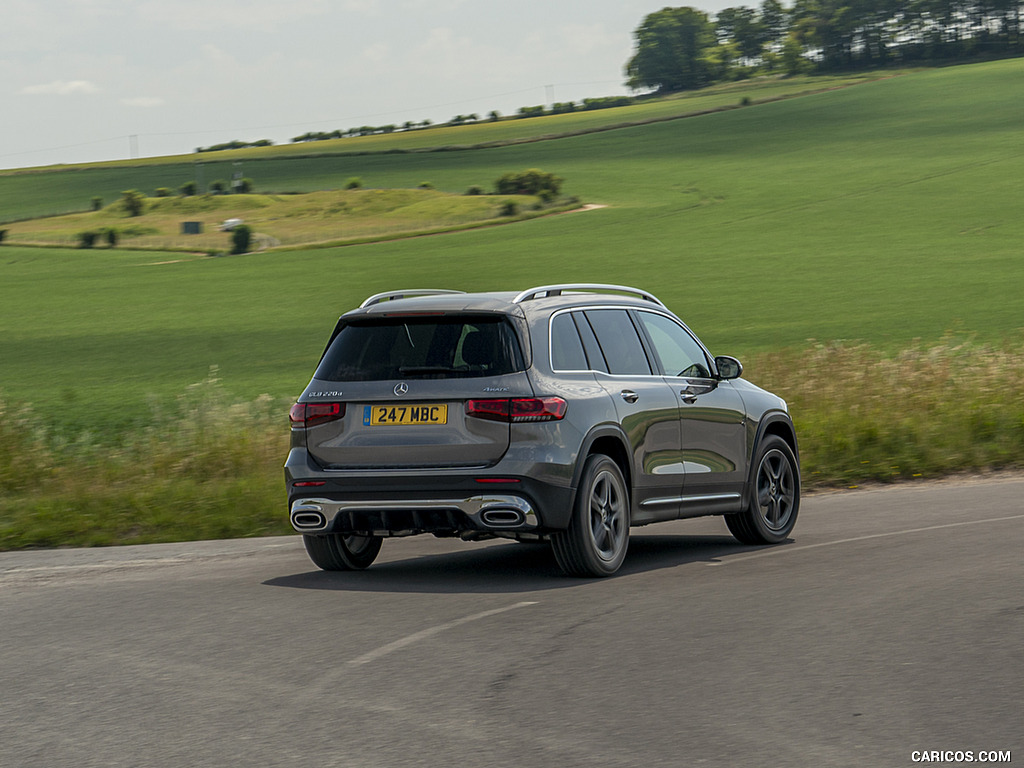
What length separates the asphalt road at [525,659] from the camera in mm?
5066

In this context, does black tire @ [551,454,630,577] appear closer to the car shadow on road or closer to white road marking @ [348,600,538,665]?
the car shadow on road

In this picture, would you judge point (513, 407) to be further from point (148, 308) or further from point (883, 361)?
point (148, 308)

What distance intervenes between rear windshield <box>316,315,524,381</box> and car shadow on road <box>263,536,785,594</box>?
1.29 m

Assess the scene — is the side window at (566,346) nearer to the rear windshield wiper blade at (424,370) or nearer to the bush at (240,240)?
the rear windshield wiper blade at (424,370)

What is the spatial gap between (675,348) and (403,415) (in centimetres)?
261

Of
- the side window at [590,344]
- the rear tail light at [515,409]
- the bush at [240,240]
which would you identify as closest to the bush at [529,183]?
the bush at [240,240]

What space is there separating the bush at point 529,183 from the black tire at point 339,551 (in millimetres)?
69333

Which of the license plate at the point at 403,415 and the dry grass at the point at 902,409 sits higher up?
the license plate at the point at 403,415

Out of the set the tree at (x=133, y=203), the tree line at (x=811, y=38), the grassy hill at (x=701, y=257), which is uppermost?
the tree line at (x=811, y=38)

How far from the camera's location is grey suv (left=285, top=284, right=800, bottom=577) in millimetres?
8234

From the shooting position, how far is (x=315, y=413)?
28.4 feet

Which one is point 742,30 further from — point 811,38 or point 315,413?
point 315,413

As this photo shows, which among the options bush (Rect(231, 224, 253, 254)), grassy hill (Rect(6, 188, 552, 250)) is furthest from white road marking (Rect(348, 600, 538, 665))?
bush (Rect(231, 224, 253, 254))

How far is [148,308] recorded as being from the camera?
2109 inches
